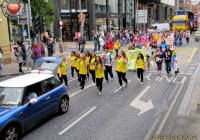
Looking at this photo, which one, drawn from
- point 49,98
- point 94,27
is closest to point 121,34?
point 94,27

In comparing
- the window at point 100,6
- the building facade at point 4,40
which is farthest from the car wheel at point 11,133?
the window at point 100,6

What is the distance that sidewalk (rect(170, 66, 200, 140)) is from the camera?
745 cm

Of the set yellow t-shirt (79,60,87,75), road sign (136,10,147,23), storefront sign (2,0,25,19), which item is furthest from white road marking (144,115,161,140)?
road sign (136,10,147,23)

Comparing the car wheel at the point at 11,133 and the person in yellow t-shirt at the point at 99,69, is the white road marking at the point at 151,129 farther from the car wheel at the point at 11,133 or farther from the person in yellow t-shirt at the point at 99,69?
the person in yellow t-shirt at the point at 99,69

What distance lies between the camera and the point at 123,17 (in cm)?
5056

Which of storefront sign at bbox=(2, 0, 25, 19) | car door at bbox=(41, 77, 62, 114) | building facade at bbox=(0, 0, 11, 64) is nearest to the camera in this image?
car door at bbox=(41, 77, 62, 114)

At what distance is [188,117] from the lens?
855cm

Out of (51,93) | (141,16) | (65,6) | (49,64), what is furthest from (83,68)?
(141,16)

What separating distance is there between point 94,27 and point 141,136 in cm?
3403

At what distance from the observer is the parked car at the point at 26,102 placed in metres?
6.89

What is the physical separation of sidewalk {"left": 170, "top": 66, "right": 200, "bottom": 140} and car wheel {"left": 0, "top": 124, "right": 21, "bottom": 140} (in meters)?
3.97

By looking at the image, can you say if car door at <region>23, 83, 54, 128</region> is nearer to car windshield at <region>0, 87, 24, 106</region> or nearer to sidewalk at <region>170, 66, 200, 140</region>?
car windshield at <region>0, 87, 24, 106</region>

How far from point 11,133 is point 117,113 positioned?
12.2 ft

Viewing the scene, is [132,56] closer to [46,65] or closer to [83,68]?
[83,68]
